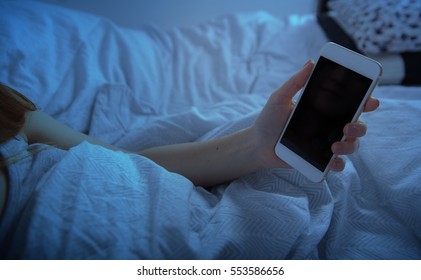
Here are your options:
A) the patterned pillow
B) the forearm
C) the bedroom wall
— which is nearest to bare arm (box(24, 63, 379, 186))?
the forearm

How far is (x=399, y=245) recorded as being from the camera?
439 mm

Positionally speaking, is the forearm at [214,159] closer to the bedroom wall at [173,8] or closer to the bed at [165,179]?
the bed at [165,179]

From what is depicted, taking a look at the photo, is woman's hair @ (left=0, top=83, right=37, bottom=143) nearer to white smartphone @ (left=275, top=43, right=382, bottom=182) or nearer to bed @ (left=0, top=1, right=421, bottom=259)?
bed @ (left=0, top=1, right=421, bottom=259)

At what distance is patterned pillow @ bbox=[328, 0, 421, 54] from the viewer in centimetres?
92

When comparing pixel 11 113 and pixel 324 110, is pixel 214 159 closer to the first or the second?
pixel 324 110

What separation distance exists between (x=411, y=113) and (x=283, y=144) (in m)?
0.28

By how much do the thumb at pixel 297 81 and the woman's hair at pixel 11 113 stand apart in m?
0.47

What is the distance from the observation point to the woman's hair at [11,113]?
480 mm

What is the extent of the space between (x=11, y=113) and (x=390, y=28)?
1.06 metres

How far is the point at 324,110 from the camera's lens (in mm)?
497

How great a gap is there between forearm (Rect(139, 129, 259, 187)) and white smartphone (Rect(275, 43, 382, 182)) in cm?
6

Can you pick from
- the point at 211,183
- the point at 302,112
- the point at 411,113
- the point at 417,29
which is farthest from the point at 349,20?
the point at 211,183

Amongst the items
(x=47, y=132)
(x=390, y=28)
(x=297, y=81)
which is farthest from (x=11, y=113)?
(x=390, y=28)

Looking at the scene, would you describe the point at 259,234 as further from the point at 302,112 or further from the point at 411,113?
the point at 411,113
